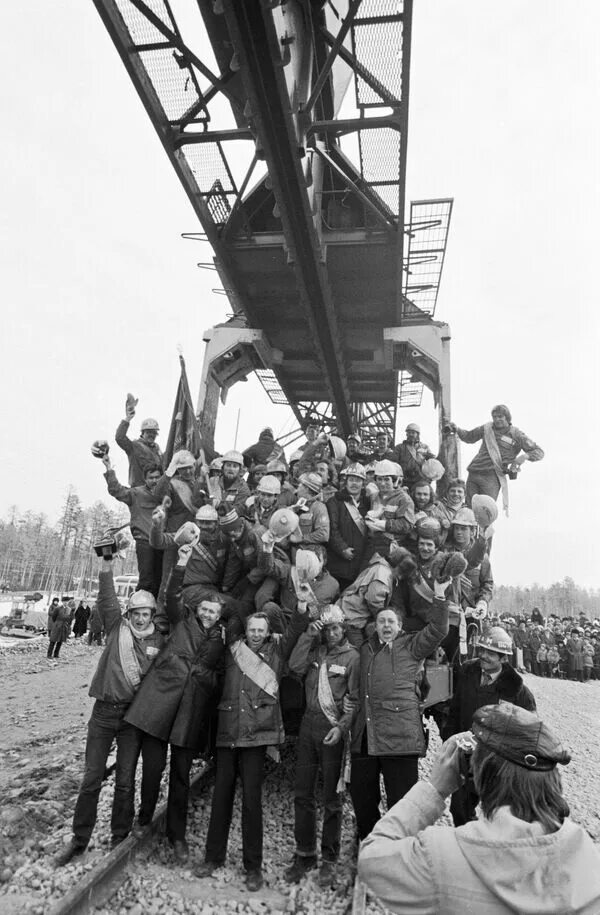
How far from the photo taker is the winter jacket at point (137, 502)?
5664 millimetres

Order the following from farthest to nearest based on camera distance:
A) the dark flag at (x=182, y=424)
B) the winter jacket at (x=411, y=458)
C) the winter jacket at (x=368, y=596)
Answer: the winter jacket at (x=411, y=458) → the dark flag at (x=182, y=424) → the winter jacket at (x=368, y=596)

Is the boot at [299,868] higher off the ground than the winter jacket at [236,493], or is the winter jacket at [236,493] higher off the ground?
the winter jacket at [236,493]

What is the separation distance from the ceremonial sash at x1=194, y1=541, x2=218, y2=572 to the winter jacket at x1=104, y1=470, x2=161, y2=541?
0.87 meters

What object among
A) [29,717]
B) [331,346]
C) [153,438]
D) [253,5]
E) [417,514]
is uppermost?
[253,5]

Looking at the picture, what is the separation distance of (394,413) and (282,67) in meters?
10.8

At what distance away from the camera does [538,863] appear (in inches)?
50.7

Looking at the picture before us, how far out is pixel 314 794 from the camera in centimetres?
412

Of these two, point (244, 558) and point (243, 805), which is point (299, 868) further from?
point (244, 558)

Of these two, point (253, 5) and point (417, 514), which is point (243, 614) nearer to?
point (417, 514)

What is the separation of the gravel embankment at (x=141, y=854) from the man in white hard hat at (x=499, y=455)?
146 inches

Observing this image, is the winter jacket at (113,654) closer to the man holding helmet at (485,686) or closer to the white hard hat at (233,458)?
the white hard hat at (233,458)

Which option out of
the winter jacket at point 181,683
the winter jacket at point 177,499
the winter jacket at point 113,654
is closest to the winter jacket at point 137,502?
the winter jacket at point 177,499

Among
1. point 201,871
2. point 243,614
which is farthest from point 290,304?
point 201,871

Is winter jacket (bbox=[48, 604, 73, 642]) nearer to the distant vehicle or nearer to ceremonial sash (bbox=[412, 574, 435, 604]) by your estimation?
the distant vehicle
